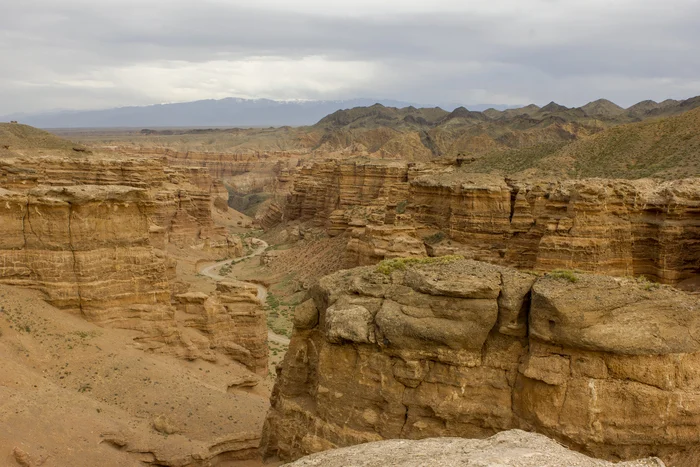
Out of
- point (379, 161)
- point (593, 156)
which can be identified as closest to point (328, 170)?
point (379, 161)

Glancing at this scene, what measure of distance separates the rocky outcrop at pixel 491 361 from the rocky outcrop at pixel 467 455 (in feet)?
11.2

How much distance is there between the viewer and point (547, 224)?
33.8m

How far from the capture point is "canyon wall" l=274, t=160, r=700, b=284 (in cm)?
3120

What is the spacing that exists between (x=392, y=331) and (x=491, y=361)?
218 cm

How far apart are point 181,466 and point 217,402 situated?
4.06m

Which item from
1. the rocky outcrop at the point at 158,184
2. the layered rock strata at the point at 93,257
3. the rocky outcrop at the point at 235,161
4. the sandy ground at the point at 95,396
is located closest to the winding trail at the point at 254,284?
the rocky outcrop at the point at 158,184

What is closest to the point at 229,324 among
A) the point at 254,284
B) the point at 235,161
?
the point at 254,284

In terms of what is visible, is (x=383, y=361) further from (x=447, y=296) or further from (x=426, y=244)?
(x=426, y=244)

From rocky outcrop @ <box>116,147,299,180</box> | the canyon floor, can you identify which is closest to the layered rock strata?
the canyon floor

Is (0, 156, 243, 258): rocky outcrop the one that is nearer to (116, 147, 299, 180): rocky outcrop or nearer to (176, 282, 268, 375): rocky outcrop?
(176, 282, 268, 375): rocky outcrop

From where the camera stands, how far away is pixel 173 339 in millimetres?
24688

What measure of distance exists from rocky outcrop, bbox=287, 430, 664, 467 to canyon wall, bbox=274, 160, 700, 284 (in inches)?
985

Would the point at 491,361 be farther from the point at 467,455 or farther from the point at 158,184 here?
the point at 158,184

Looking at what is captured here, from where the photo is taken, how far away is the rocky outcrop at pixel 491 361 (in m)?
11.5
